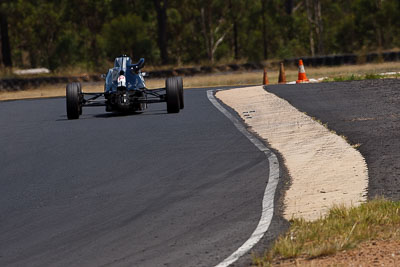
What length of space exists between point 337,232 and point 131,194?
10.9 ft

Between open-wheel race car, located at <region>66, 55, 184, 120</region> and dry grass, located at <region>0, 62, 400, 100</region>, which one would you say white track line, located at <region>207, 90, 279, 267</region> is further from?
dry grass, located at <region>0, 62, 400, 100</region>

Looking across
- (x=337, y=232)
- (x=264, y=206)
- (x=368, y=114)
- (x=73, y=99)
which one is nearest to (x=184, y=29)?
(x=73, y=99)

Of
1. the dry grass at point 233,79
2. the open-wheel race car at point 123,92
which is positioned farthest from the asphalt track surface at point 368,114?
the dry grass at point 233,79

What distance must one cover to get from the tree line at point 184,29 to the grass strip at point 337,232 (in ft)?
179

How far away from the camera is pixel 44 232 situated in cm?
862

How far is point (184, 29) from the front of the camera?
7112cm

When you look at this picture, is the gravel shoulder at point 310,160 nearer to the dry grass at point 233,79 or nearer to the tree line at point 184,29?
the dry grass at point 233,79

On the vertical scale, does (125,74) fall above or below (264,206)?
→ above

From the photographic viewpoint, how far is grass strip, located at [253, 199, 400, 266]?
695 centimetres

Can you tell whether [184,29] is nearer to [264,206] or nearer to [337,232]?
[264,206]

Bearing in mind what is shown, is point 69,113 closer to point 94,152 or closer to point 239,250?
point 94,152

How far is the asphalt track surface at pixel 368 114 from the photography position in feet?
33.9

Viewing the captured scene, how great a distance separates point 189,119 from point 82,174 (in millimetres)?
6494

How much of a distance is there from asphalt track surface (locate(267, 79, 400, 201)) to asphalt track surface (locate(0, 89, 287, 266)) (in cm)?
136
